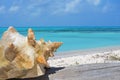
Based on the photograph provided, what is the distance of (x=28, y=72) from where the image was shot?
296 cm

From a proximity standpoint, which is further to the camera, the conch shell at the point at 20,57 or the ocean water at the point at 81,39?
the ocean water at the point at 81,39

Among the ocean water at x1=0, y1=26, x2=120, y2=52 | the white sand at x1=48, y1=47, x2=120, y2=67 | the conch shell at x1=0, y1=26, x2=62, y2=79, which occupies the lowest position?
the ocean water at x1=0, y1=26, x2=120, y2=52

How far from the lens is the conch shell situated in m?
2.86

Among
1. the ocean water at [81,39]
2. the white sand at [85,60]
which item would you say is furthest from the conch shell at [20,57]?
the ocean water at [81,39]

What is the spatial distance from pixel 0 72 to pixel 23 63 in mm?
210

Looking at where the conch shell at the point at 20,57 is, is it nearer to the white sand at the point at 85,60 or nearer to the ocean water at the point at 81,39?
the white sand at the point at 85,60

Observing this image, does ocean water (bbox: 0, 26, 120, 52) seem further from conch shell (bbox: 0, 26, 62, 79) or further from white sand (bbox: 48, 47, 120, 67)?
conch shell (bbox: 0, 26, 62, 79)

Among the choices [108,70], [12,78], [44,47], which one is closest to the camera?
[12,78]

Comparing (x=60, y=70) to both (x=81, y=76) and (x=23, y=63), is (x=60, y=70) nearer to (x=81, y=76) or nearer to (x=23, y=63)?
(x=81, y=76)

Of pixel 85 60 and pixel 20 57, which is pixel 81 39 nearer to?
pixel 85 60

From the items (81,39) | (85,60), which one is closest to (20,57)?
(85,60)

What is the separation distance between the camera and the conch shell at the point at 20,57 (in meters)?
2.86

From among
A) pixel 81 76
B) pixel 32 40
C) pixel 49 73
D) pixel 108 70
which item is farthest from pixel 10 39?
pixel 108 70

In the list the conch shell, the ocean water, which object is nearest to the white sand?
the conch shell
